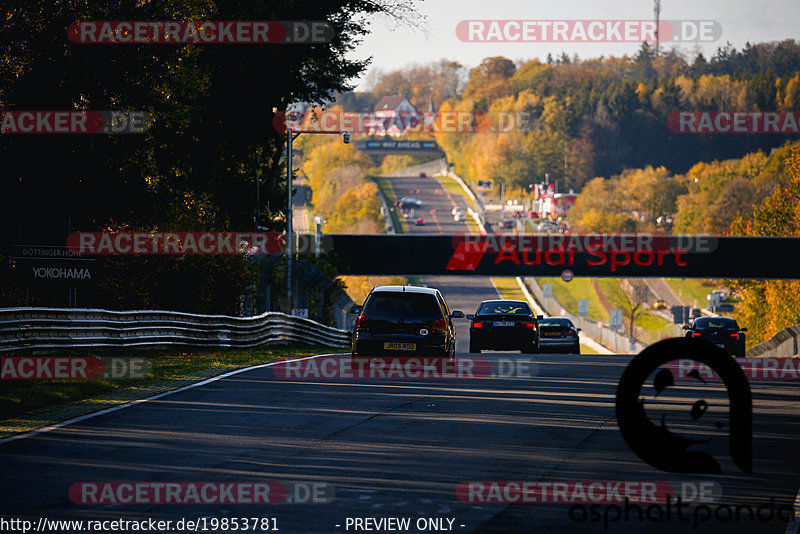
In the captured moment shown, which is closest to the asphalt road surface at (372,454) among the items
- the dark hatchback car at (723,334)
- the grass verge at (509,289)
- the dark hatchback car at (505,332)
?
the dark hatchback car at (505,332)

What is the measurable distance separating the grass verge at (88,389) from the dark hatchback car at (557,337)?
13544mm

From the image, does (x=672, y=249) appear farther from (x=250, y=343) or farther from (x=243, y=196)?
(x=250, y=343)

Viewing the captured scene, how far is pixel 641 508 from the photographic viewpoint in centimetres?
855

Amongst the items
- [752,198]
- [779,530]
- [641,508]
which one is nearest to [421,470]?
[641,508]

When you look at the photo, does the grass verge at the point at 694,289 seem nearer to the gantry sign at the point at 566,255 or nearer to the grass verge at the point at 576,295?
the grass verge at the point at 576,295

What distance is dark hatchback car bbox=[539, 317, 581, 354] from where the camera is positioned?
109 feet

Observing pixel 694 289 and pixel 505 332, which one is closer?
pixel 505 332

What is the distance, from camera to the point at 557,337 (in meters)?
33.2

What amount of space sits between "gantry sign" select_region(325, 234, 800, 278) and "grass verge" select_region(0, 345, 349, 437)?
35.3 meters

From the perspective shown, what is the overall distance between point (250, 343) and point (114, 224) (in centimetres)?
577

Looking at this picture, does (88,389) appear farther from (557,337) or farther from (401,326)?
(557,337)

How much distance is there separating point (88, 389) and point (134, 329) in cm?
643

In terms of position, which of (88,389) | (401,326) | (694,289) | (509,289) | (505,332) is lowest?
(694,289)

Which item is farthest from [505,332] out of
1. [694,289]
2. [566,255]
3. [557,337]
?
[694,289]
